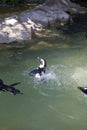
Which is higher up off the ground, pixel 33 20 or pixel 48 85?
pixel 48 85

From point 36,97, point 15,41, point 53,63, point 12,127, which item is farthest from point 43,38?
point 12,127

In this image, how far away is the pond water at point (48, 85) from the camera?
7590 millimetres

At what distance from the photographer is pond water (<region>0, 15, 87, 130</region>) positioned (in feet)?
24.9

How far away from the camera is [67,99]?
838cm

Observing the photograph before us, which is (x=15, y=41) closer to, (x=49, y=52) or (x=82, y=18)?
(x=49, y=52)

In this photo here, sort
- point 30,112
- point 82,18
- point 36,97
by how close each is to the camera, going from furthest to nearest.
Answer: point 82,18, point 36,97, point 30,112

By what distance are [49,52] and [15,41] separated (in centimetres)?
135

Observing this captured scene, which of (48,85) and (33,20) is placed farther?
(33,20)

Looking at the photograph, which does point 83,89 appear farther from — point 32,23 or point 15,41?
point 32,23

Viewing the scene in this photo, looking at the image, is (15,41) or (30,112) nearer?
(30,112)

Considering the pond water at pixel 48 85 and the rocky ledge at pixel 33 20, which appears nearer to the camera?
the pond water at pixel 48 85

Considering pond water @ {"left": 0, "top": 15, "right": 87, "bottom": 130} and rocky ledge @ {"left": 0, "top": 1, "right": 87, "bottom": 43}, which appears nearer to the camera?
pond water @ {"left": 0, "top": 15, "right": 87, "bottom": 130}

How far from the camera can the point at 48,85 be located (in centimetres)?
894

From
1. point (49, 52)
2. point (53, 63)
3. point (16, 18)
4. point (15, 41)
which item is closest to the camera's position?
point (53, 63)
